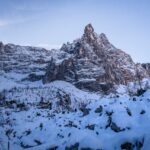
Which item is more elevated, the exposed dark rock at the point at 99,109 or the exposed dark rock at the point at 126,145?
the exposed dark rock at the point at 99,109

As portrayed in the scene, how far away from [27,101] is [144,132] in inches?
6384

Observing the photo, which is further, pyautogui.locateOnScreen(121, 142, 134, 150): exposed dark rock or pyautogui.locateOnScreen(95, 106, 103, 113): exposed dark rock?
pyautogui.locateOnScreen(95, 106, 103, 113): exposed dark rock

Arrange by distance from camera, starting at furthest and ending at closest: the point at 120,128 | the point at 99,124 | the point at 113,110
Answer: the point at 99,124 < the point at 113,110 < the point at 120,128

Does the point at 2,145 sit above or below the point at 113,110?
below

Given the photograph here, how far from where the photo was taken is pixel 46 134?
200ft

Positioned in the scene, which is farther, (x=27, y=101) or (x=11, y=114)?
(x=27, y=101)

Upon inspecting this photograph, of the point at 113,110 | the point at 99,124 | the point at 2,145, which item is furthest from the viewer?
the point at 2,145

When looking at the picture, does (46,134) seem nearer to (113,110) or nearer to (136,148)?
(113,110)

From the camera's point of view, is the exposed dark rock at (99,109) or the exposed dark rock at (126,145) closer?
the exposed dark rock at (126,145)

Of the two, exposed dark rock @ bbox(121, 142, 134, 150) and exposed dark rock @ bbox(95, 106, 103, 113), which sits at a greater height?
exposed dark rock @ bbox(95, 106, 103, 113)

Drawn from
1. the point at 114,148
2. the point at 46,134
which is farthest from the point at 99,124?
the point at 46,134

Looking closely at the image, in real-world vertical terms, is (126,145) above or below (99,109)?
below

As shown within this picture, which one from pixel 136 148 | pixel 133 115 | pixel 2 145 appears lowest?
pixel 2 145

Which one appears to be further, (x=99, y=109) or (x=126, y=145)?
(x=99, y=109)
